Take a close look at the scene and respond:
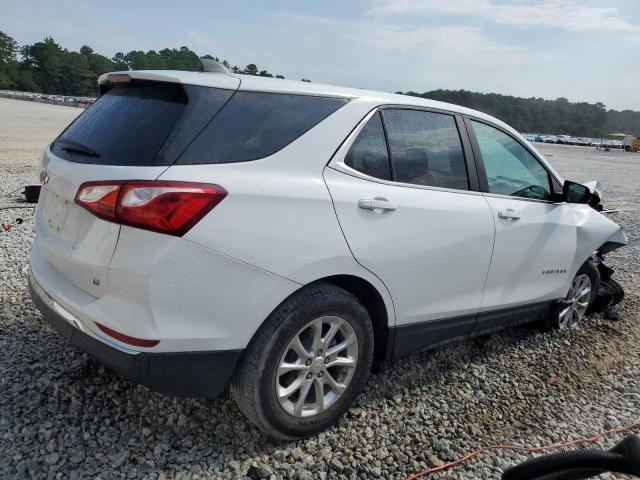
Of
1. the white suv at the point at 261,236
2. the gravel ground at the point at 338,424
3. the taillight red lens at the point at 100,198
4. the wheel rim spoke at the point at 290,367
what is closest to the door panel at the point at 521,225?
the white suv at the point at 261,236

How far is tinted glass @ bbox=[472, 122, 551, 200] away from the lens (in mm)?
3434

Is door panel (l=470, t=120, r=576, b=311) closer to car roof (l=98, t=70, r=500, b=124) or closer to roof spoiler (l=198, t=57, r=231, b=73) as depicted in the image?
car roof (l=98, t=70, r=500, b=124)

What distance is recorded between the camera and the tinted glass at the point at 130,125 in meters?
2.21

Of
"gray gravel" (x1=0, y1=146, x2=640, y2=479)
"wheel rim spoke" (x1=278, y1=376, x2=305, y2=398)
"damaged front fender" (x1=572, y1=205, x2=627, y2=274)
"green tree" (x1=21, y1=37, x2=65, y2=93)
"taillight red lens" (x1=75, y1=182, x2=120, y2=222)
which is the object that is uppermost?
"green tree" (x1=21, y1=37, x2=65, y2=93)

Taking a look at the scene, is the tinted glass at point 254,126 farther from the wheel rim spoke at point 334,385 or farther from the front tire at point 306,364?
the wheel rim spoke at point 334,385

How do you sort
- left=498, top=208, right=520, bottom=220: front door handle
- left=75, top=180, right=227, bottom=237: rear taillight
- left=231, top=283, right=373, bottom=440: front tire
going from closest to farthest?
left=75, top=180, right=227, bottom=237: rear taillight, left=231, top=283, right=373, bottom=440: front tire, left=498, top=208, right=520, bottom=220: front door handle

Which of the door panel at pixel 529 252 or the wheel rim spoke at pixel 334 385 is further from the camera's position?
the door panel at pixel 529 252

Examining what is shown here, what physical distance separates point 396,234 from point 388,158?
0.44 metres

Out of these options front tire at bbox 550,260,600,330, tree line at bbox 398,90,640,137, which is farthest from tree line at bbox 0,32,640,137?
front tire at bbox 550,260,600,330

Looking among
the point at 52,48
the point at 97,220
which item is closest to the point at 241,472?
the point at 97,220

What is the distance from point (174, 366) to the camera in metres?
2.16

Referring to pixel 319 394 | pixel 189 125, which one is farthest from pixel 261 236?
pixel 319 394

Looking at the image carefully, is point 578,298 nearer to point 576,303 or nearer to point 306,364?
point 576,303

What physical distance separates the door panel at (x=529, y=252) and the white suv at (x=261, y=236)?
93 millimetres
